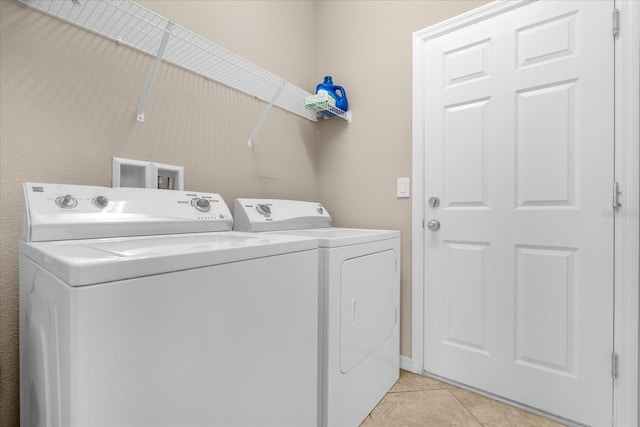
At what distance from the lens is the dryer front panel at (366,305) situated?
1319 millimetres

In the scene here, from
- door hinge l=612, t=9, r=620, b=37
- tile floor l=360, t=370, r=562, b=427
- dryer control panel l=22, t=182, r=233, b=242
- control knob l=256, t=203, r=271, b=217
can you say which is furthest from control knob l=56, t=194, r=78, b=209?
door hinge l=612, t=9, r=620, b=37

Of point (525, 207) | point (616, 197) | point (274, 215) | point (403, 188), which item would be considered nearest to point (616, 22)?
point (616, 197)

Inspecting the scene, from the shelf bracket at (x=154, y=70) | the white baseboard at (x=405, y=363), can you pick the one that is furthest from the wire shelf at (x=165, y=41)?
the white baseboard at (x=405, y=363)

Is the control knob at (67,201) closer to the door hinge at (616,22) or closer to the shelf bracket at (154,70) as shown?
the shelf bracket at (154,70)

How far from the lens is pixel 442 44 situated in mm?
1795

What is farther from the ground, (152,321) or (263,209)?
(263,209)

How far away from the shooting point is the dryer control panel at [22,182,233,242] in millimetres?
969

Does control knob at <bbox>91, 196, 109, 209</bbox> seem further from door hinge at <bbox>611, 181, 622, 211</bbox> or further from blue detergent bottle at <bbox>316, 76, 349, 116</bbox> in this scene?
door hinge at <bbox>611, 181, 622, 211</bbox>

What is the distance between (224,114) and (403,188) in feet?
3.84

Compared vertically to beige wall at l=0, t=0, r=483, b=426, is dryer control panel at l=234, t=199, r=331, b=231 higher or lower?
lower

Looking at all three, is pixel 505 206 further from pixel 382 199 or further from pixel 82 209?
pixel 82 209

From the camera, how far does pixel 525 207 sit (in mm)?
1558

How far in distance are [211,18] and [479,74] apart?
1500 millimetres

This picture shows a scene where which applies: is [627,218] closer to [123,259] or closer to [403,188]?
[403,188]
